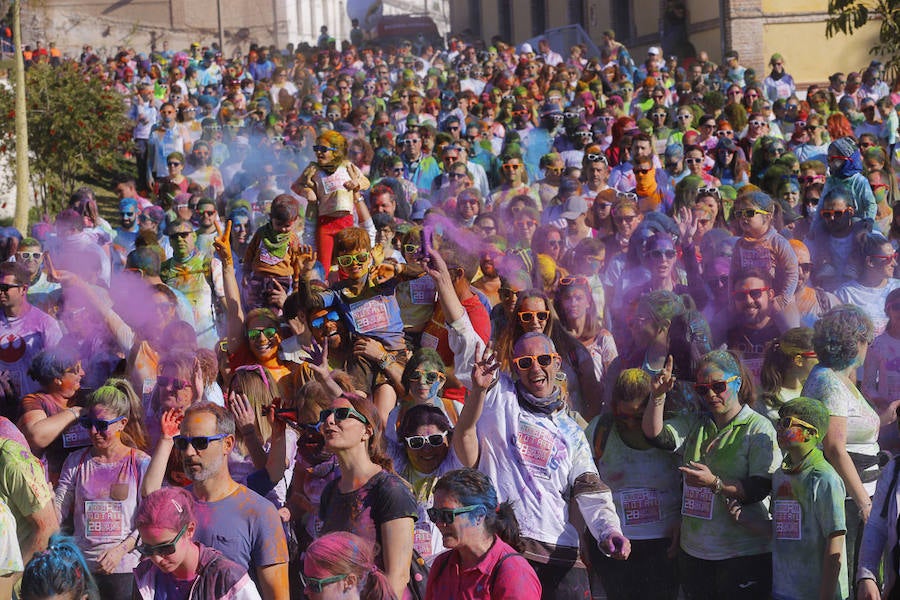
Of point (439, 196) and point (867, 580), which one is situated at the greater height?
point (439, 196)

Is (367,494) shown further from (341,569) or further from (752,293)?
(752,293)

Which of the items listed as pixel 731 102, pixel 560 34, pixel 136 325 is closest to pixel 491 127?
pixel 731 102

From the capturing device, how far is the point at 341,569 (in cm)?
477

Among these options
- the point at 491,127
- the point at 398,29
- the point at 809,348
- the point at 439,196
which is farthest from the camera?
the point at 398,29

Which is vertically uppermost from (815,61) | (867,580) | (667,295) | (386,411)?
(815,61)

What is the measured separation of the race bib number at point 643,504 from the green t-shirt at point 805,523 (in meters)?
0.64

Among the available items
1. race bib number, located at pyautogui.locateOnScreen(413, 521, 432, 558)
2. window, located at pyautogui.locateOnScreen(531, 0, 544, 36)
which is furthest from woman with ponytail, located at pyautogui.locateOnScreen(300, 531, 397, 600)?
window, located at pyautogui.locateOnScreen(531, 0, 544, 36)

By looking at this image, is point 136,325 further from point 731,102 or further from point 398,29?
point 398,29

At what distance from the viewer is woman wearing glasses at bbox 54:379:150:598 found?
662 centimetres

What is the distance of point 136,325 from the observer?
337 inches

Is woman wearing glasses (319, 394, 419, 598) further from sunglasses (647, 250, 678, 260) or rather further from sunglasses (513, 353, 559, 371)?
sunglasses (647, 250, 678, 260)

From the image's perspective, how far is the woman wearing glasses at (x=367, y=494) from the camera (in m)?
5.66

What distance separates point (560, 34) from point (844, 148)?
28.7 meters

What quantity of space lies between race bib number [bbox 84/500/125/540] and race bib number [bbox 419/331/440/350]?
2.18 metres
